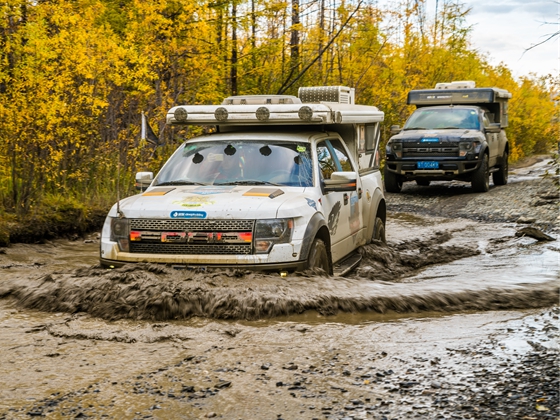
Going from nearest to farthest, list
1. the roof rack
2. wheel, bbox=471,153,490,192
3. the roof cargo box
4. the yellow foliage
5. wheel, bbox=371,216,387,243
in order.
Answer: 1. the roof rack
2. wheel, bbox=371,216,387,243
3. the yellow foliage
4. wheel, bbox=471,153,490,192
5. the roof cargo box

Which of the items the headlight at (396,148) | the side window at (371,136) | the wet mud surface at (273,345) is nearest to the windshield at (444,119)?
the headlight at (396,148)

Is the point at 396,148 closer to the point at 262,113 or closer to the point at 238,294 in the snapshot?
the point at 262,113

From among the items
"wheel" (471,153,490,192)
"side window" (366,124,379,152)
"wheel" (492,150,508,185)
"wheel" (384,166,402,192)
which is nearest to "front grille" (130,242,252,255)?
"side window" (366,124,379,152)

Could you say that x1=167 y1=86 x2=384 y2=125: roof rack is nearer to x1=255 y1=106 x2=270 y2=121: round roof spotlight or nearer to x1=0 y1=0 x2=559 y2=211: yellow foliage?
x1=255 y1=106 x2=270 y2=121: round roof spotlight

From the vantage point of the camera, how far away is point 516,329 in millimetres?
5957

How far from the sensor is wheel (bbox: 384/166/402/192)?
59.9 ft

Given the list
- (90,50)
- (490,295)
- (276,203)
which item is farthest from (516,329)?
(90,50)

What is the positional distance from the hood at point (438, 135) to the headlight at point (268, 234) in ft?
37.5

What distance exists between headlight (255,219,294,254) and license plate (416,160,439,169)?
11294 mm

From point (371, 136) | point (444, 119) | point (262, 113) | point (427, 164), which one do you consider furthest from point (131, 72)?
point (444, 119)

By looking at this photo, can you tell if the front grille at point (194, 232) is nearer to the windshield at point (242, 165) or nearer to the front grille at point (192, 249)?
the front grille at point (192, 249)

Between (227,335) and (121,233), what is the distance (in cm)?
166

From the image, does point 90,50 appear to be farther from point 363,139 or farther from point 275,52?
point 275,52

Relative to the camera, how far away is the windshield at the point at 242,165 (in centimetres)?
753
